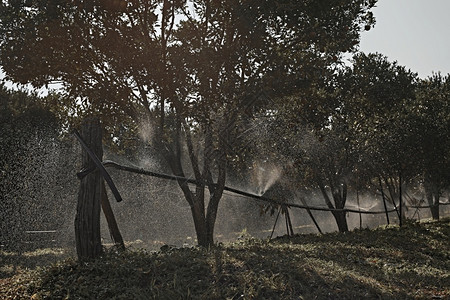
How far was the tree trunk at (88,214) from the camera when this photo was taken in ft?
20.3

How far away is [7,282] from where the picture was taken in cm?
603

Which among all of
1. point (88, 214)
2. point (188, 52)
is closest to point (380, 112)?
point (188, 52)

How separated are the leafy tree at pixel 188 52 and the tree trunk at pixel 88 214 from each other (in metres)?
3.55

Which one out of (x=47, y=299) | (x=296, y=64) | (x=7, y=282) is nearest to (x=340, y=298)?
(x=47, y=299)

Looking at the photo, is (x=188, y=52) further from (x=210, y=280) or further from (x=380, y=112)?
(x=380, y=112)

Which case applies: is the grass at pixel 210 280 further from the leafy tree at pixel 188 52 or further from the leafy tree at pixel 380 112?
the leafy tree at pixel 380 112

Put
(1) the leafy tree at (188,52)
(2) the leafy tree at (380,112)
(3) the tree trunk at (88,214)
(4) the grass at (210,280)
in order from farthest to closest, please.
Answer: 1. (2) the leafy tree at (380,112)
2. (1) the leafy tree at (188,52)
3. (3) the tree trunk at (88,214)
4. (4) the grass at (210,280)

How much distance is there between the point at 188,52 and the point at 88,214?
462 centimetres

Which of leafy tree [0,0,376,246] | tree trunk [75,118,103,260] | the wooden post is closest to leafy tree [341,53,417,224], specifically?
leafy tree [0,0,376,246]

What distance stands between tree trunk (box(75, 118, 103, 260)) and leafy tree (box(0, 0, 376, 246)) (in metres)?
3.55

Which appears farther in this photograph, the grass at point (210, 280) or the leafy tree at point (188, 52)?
the leafy tree at point (188, 52)

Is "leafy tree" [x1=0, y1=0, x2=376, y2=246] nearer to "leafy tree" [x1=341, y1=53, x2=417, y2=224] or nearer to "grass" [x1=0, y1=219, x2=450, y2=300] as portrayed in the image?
"grass" [x1=0, y1=219, x2=450, y2=300]

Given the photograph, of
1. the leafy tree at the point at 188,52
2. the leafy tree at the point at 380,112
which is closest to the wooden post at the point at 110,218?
the leafy tree at the point at 188,52

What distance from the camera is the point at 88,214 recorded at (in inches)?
246
